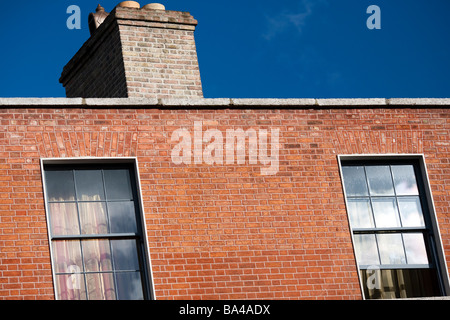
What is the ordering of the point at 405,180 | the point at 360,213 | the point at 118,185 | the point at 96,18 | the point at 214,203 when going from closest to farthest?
1. the point at 118,185
2. the point at 214,203
3. the point at 360,213
4. the point at 405,180
5. the point at 96,18

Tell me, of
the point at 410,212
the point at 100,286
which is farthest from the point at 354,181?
the point at 100,286

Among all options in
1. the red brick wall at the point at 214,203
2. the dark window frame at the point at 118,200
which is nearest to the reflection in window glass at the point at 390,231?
the red brick wall at the point at 214,203

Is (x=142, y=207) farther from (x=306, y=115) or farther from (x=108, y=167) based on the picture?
(x=306, y=115)

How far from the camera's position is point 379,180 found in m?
12.5

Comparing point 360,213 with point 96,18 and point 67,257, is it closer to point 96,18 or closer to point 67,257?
point 67,257

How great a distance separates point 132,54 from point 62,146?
343cm

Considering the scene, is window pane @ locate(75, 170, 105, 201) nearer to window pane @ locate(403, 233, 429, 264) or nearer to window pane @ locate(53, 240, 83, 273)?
window pane @ locate(53, 240, 83, 273)

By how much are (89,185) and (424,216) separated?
15.4ft

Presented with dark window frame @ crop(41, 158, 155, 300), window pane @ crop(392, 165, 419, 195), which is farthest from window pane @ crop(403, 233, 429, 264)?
dark window frame @ crop(41, 158, 155, 300)

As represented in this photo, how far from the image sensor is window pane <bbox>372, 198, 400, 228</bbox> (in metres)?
12.3

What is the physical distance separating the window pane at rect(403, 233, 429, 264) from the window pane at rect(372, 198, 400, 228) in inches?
10.1

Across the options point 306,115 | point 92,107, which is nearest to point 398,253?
point 306,115

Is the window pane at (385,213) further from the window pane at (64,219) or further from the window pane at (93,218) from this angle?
the window pane at (64,219)

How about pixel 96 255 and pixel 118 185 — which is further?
pixel 118 185
